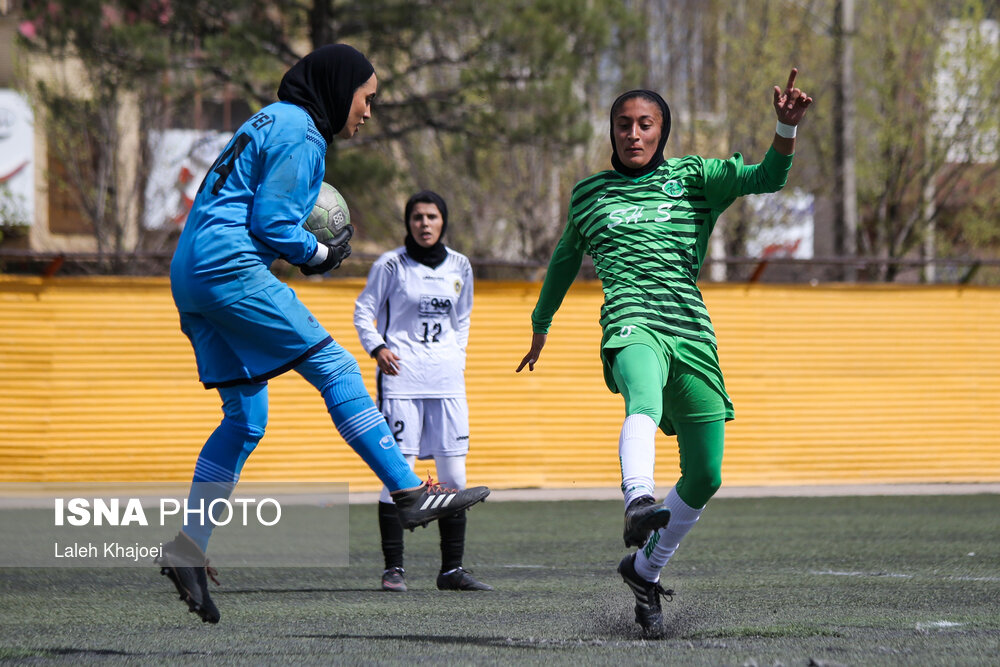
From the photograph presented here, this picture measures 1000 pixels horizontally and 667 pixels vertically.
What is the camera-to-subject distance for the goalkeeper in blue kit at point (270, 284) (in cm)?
458

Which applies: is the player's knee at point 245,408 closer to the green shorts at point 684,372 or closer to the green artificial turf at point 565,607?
the green artificial turf at point 565,607

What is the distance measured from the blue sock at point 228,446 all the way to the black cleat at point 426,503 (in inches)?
25.8

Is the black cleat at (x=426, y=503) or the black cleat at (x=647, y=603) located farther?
the black cleat at (x=647, y=603)

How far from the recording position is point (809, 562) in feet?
24.5

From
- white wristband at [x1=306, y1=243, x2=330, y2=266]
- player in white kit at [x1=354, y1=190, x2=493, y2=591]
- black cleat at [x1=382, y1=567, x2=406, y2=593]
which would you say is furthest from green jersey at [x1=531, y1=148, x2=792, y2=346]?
player in white kit at [x1=354, y1=190, x2=493, y2=591]

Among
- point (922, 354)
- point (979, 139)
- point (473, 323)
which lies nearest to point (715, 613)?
point (473, 323)

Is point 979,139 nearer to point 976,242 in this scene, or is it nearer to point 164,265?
point 976,242

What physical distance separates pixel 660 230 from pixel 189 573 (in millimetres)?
2152

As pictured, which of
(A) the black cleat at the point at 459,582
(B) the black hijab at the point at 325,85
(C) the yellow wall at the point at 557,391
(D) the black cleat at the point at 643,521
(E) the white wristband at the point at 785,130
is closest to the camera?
(D) the black cleat at the point at 643,521

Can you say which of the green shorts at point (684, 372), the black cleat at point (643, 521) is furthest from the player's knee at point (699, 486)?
the black cleat at point (643, 521)

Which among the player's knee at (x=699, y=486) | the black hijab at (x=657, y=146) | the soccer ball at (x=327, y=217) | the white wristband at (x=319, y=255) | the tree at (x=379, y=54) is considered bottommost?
the player's knee at (x=699, y=486)

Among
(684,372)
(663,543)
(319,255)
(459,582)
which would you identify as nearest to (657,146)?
(684,372)

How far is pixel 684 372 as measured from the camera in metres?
4.93

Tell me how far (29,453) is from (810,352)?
792 centimetres
